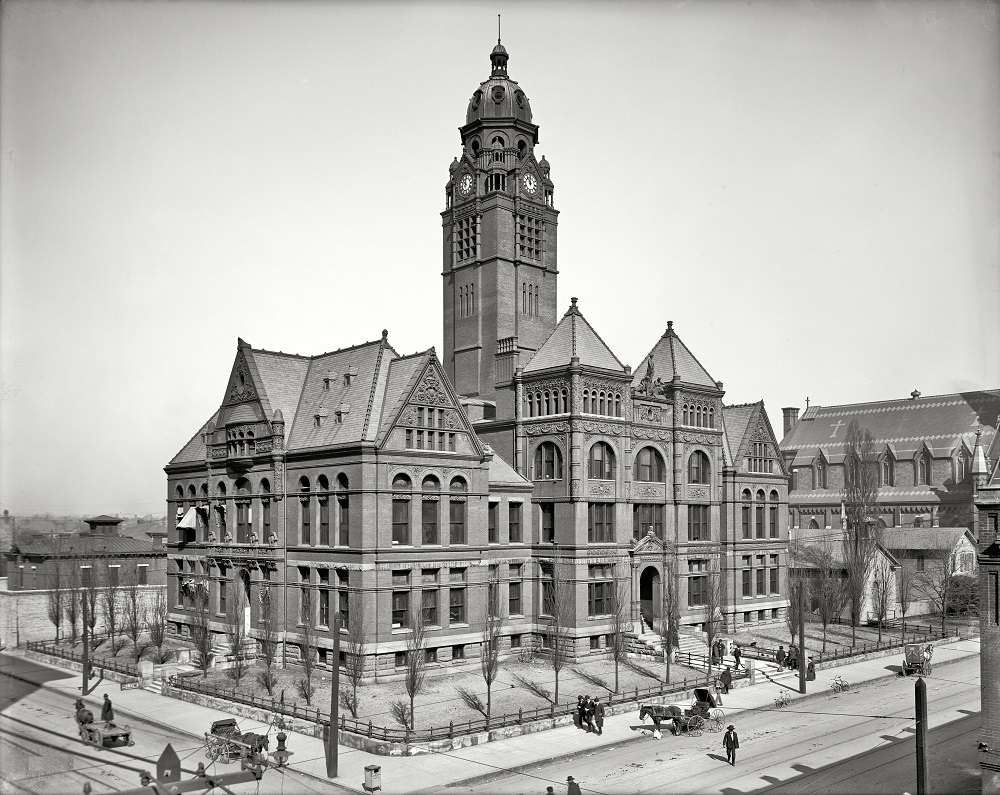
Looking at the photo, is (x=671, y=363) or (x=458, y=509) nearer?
(x=458, y=509)

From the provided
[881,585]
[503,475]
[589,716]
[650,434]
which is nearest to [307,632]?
[503,475]

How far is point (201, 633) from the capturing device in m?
50.7

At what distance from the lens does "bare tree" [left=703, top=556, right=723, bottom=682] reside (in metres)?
54.5

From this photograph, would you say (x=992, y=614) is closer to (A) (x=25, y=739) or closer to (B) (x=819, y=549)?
(A) (x=25, y=739)

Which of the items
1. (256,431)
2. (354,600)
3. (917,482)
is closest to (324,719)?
(354,600)

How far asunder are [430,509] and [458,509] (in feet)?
6.77

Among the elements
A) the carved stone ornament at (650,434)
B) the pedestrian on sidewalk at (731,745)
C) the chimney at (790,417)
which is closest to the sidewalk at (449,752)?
the pedestrian on sidewalk at (731,745)

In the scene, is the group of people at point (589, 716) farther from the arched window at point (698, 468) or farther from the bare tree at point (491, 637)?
the arched window at point (698, 468)

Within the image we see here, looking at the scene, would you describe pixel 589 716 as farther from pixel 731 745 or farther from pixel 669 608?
pixel 669 608

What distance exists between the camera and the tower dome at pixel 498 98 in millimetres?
74250

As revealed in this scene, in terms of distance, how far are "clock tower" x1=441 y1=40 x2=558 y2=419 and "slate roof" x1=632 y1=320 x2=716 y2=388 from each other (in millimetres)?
9304

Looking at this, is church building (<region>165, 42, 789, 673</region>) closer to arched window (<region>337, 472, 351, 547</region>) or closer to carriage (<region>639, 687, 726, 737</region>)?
arched window (<region>337, 472, 351, 547</region>)

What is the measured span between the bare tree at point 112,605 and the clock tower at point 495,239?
94.2ft

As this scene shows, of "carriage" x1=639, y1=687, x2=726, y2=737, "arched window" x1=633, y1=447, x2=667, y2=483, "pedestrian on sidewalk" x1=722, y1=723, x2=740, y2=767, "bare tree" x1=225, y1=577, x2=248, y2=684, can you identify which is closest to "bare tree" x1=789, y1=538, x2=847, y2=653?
"arched window" x1=633, y1=447, x2=667, y2=483
